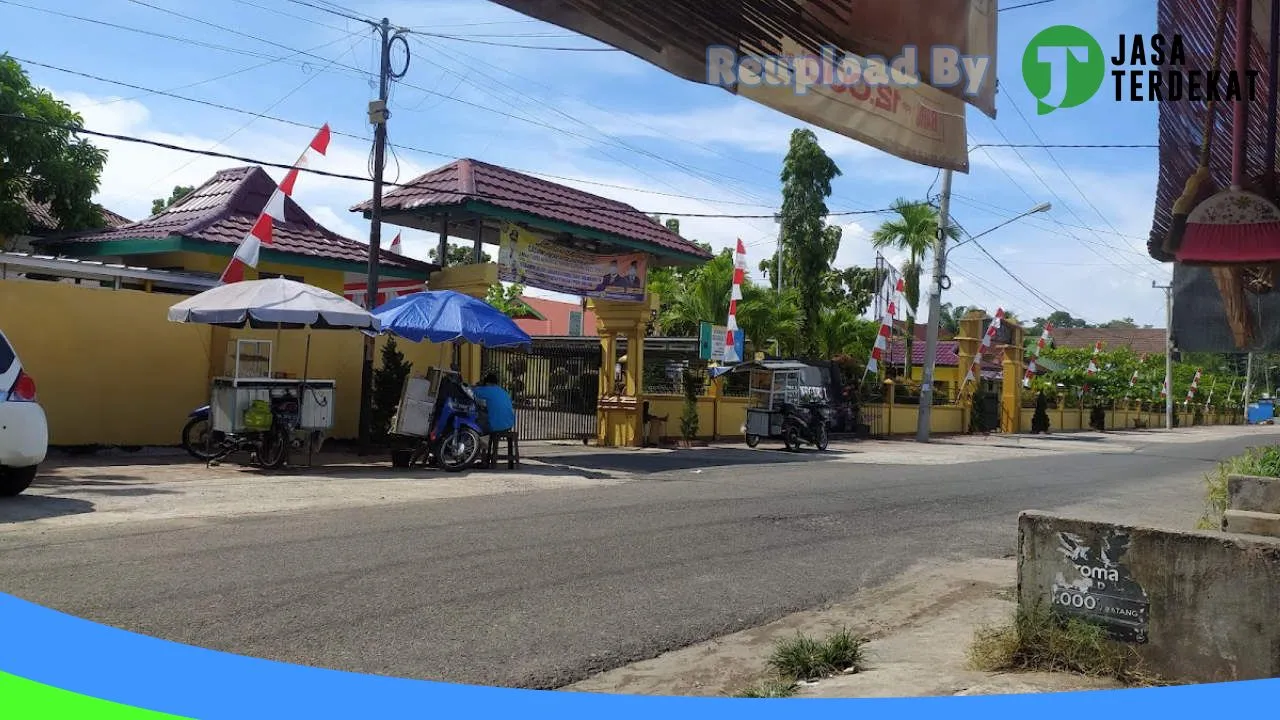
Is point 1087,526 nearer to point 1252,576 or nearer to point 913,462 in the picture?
point 1252,576

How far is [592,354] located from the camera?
72.4 feet

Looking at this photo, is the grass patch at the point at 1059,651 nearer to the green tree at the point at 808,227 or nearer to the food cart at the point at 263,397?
the food cart at the point at 263,397

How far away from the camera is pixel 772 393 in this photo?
23.5 meters

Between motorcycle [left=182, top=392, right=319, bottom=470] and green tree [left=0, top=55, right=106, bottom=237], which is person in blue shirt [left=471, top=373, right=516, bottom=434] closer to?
motorcycle [left=182, top=392, right=319, bottom=470]

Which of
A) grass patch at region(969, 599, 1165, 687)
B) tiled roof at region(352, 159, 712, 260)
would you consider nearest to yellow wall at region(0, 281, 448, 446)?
tiled roof at region(352, 159, 712, 260)

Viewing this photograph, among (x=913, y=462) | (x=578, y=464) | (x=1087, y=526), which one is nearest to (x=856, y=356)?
(x=913, y=462)

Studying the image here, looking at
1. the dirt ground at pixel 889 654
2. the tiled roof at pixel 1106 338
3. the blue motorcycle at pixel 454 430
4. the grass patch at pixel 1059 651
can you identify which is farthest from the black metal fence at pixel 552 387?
the tiled roof at pixel 1106 338

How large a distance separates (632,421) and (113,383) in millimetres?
10041

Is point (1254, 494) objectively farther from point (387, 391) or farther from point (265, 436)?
point (387, 391)

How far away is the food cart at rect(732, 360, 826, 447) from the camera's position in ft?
74.2

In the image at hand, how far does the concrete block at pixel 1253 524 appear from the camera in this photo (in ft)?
19.1

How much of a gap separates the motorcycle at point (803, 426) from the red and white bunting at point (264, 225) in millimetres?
11323

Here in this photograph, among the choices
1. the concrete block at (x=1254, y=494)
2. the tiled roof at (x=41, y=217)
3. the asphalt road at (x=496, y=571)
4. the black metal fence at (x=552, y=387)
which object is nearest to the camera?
the asphalt road at (x=496, y=571)

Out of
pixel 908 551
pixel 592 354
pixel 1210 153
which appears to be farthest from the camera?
pixel 592 354
